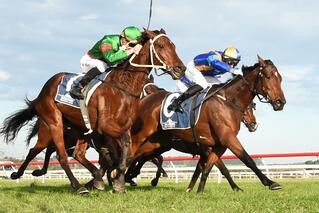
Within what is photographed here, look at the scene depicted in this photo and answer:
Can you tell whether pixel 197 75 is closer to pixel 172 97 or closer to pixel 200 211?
pixel 172 97

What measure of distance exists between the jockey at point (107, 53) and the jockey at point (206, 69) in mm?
1666

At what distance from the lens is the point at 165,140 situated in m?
9.90

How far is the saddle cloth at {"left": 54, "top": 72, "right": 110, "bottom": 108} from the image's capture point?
7.62 metres

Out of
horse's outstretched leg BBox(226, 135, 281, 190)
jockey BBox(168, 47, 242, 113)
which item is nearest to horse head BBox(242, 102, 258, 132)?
jockey BBox(168, 47, 242, 113)

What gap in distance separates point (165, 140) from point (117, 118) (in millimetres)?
2725

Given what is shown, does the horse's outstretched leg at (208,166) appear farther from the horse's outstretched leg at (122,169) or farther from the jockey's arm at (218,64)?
the horse's outstretched leg at (122,169)

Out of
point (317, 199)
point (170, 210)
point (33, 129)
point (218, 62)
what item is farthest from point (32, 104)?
point (317, 199)

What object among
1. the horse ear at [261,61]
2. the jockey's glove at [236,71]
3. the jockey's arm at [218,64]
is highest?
the horse ear at [261,61]

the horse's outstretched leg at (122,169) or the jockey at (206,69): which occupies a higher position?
the jockey at (206,69)

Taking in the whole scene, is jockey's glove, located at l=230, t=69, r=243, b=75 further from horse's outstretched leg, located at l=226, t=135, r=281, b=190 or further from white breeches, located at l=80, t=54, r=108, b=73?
white breeches, located at l=80, t=54, r=108, b=73

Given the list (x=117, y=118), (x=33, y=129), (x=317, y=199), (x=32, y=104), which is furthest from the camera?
(x=33, y=129)

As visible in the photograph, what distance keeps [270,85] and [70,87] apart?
10.7ft

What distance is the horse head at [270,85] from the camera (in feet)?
27.0

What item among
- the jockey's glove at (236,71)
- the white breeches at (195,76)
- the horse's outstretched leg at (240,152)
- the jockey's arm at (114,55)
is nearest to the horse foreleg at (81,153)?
the jockey's arm at (114,55)
